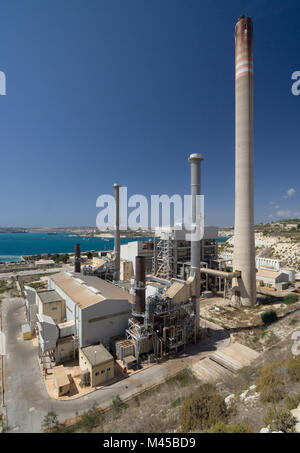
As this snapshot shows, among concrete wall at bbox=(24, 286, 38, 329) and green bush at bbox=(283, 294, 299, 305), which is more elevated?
concrete wall at bbox=(24, 286, 38, 329)

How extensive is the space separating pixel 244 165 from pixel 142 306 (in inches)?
915

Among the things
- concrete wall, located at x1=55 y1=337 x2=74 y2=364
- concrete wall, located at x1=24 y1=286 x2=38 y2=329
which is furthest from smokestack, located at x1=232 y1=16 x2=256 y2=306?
concrete wall, located at x1=24 y1=286 x2=38 y2=329

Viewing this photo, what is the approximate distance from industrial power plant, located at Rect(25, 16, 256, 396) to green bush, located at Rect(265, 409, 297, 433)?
11017mm

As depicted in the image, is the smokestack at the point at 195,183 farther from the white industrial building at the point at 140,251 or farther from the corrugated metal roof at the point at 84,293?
the white industrial building at the point at 140,251

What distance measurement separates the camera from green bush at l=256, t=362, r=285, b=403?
10.5m

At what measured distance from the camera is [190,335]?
21.2 metres

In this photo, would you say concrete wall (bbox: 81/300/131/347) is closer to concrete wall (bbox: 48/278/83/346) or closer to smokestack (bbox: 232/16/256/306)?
concrete wall (bbox: 48/278/83/346)

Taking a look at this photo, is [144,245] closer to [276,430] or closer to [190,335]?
[190,335]

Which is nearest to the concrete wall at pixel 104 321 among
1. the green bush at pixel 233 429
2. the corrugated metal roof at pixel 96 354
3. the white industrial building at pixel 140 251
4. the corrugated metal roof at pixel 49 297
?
the corrugated metal roof at pixel 96 354

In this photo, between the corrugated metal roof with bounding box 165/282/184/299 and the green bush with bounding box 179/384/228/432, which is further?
the corrugated metal roof with bounding box 165/282/184/299

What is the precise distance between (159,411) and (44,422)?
22.2 ft

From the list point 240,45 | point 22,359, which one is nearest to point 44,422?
point 22,359

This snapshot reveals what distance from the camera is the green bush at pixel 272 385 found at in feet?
34.3

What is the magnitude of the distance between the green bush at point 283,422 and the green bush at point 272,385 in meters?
2.10
